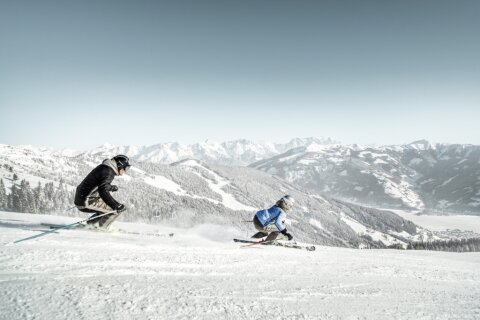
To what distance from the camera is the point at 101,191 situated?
1174cm

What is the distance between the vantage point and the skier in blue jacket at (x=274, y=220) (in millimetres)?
15508

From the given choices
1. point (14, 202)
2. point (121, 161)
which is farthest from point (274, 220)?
point (14, 202)

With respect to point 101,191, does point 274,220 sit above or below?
below

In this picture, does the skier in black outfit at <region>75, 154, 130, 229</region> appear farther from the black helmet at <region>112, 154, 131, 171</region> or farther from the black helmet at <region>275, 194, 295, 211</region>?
the black helmet at <region>275, 194, 295, 211</region>

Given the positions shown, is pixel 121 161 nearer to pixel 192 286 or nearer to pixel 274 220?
pixel 274 220

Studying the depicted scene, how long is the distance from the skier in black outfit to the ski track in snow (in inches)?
67.9

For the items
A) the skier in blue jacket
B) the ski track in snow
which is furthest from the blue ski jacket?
the ski track in snow

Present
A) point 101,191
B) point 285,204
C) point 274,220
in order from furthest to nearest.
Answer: point 285,204 → point 274,220 → point 101,191

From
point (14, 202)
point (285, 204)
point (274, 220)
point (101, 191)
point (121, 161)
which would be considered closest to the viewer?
point (101, 191)

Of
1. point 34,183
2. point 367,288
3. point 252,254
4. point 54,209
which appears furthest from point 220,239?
point 34,183

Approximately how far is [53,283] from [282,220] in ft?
38.3

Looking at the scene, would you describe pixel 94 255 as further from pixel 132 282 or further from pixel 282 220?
pixel 282 220

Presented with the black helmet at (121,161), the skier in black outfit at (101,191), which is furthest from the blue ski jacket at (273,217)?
the black helmet at (121,161)

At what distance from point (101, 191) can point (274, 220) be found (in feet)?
26.4
